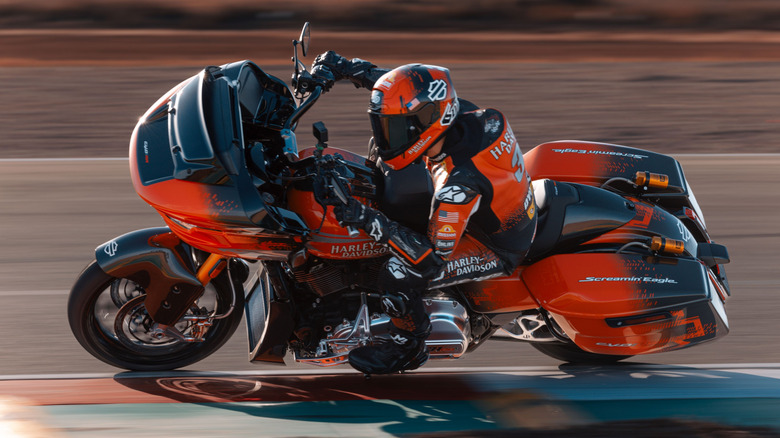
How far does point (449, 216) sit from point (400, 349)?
2.87 ft

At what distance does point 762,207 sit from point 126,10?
14971 mm

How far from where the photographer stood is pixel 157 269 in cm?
465

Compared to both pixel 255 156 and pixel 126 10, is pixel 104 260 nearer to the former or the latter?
pixel 255 156

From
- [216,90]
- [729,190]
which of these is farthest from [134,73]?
[216,90]

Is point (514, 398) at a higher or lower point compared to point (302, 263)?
lower

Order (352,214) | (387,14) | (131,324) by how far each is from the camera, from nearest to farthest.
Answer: (352,214)
(131,324)
(387,14)

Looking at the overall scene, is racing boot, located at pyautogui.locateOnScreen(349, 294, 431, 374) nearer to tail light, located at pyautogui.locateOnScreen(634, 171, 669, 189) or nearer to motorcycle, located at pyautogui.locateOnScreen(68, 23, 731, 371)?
motorcycle, located at pyautogui.locateOnScreen(68, 23, 731, 371)

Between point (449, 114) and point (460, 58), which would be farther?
point (460, 58)

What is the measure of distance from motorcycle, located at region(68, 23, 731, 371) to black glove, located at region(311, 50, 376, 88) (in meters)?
0.33

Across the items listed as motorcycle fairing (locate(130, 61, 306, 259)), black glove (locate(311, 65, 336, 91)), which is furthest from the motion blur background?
black glove (locate(311, 65, 336, 91))

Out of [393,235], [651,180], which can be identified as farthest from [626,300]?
[393,235]

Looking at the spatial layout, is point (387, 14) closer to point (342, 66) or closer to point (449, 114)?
point (342, 66)

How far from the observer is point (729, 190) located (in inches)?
334

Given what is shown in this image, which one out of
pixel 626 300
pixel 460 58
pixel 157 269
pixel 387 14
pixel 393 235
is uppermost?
pixel 387 14
